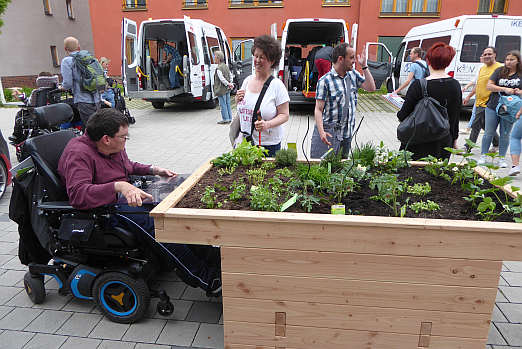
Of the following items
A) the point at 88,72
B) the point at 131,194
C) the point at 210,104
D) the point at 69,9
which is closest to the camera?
the point at 131,194

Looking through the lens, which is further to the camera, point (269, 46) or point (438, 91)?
point (438, 91)

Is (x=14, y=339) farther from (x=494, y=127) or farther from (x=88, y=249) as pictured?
(x=494, y=127)

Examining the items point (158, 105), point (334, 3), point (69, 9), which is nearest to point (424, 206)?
point (158, 105)

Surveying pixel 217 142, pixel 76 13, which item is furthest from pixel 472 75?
pixel 76 13

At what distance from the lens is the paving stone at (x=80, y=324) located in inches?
99.2

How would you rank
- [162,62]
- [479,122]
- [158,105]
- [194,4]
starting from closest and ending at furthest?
[479,122] → [162,62] → [158,105] → [194,4]

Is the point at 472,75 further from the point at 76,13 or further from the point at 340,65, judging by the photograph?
the point at 76,13

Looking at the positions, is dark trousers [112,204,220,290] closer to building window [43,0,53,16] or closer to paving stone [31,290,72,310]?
paving stone [31,290,72,310]

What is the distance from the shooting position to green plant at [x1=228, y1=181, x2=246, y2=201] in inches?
90.8

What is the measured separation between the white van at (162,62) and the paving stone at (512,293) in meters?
9.34

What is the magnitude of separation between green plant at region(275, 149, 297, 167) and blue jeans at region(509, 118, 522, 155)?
3.97m

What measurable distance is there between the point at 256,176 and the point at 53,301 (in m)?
1.77

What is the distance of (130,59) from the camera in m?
11.1

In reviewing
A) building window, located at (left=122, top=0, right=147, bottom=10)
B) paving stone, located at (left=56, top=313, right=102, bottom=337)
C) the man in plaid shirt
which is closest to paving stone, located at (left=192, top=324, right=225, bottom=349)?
paving stone, located at (left=56, top=313, right=102, bottom=337)
